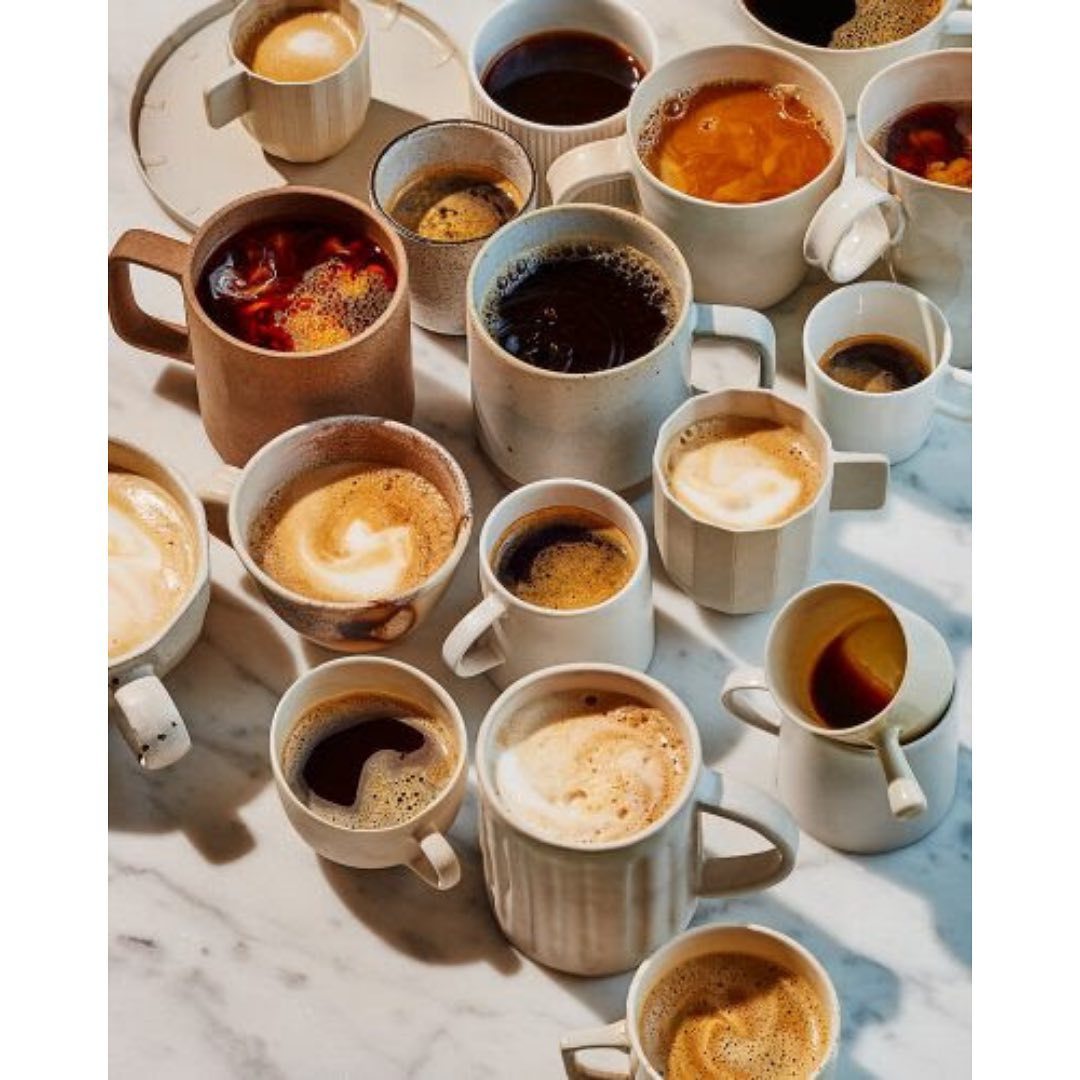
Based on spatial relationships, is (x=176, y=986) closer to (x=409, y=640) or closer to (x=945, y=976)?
(x=409, y=640)

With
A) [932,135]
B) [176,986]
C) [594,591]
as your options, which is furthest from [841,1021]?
[932,135]

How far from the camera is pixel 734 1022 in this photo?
1736 millimetres

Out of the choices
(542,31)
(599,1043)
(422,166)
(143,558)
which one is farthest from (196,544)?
(542,31)

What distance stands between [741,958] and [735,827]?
18cm

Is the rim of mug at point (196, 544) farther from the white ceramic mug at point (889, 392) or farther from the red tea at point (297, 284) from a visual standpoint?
the white ceramic mug at point (889, 392)

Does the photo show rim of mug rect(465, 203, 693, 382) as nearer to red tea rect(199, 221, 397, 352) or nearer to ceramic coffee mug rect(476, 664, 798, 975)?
Result: red tea rect(199, 221, 397, 352)

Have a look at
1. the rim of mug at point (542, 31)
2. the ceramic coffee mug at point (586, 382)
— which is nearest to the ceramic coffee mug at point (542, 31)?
the rim of mug at point (542, 31)

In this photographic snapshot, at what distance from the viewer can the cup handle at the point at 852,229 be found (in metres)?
2.08

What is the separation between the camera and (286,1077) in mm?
1816

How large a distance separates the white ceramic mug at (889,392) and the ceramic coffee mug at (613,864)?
386 millimetres

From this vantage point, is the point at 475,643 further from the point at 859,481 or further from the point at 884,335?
the point at 884,335

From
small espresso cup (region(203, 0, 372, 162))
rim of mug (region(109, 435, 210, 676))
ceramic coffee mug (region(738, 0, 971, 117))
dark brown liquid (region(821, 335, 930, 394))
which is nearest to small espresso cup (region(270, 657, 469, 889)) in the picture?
rim of mug (region(109, 435, 210, 676))

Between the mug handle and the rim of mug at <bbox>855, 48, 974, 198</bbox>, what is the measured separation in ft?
2.13

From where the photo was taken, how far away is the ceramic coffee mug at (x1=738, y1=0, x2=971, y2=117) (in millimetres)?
2252
